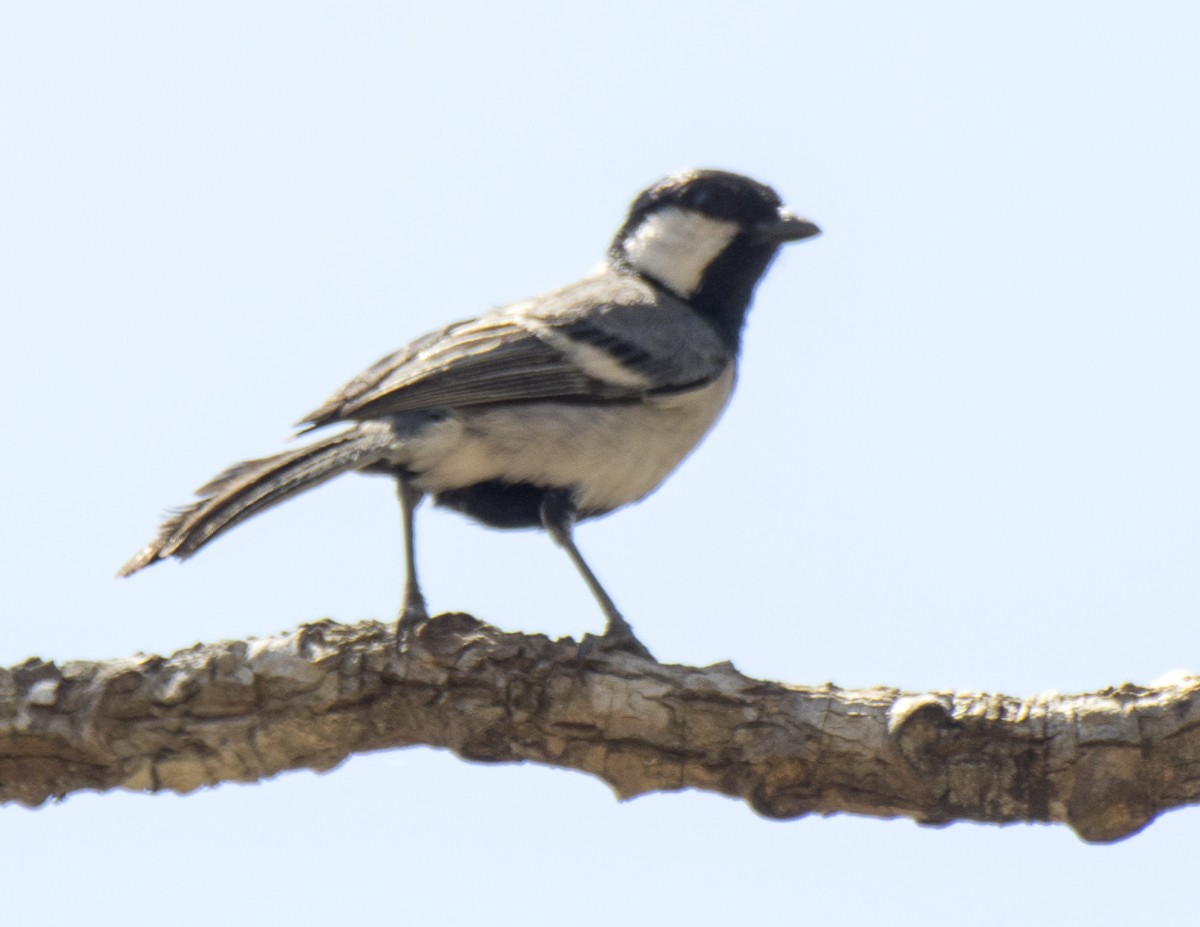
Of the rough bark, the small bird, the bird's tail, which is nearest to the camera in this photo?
the rough bark

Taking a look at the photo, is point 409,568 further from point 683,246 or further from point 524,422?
point 683,246

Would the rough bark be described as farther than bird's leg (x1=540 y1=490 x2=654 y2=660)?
No

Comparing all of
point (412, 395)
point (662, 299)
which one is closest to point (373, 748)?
point (412, 395)

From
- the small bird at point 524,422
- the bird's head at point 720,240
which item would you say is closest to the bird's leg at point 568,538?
the small bird at point 524,422

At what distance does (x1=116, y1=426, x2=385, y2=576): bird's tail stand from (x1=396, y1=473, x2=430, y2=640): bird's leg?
30cm

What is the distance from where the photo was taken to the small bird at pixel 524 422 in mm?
5309

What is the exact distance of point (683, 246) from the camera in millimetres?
7141

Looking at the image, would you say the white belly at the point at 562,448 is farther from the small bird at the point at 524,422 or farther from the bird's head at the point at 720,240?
the bird's head at the point at 720,240

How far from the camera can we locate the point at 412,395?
564 centimetres

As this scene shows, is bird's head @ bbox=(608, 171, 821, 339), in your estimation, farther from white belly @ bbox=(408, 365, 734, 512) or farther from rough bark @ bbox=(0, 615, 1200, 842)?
rough bark @ bbox=(0, 615, 1200, 842)

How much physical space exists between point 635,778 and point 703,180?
3.61 metres

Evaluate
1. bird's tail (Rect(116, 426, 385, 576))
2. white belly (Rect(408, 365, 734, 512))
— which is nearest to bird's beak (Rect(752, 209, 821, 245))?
white belly (Rect(408, 365, 734, 512))

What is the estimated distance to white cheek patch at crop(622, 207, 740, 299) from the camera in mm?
7098

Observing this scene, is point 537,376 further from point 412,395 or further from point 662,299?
point 662,299
